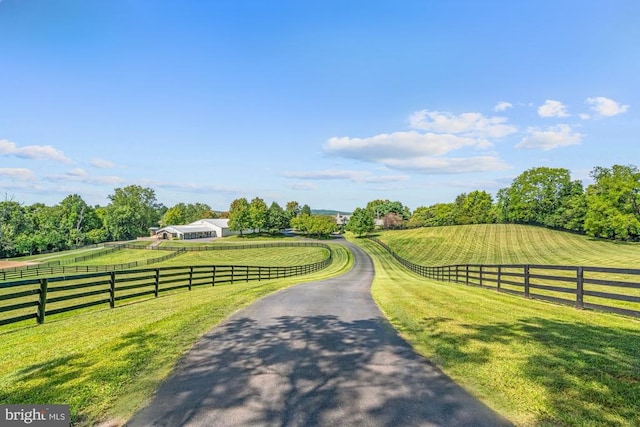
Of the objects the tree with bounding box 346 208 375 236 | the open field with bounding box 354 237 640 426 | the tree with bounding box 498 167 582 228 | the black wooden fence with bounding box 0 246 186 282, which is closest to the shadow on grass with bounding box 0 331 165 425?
the open field with bounding box 354 237 640 426

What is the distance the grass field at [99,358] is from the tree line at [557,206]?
7587 cm

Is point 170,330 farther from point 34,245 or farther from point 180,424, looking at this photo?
point 34,245

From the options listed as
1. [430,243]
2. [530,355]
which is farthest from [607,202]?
[530,355]

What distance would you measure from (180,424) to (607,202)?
8027 cm

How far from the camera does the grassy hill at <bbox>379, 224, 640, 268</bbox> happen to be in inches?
1897

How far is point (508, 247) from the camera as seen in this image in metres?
59.4

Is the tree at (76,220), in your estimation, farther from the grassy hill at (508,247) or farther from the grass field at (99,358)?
the grass field at (99,358)

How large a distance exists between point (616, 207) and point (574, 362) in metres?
75.6

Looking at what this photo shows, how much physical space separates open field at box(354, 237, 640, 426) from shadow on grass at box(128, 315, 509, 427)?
0.48 m

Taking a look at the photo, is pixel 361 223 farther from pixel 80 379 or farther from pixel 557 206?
pixel 80 379

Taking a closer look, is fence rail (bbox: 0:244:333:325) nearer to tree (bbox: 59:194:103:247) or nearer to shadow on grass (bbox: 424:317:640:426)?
shadow on grass (bbox: 424:317:640:426)

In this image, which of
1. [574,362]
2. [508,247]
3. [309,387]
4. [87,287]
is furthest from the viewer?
[508,247]

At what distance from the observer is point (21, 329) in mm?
8797

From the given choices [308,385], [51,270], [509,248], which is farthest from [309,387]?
[509,248]
